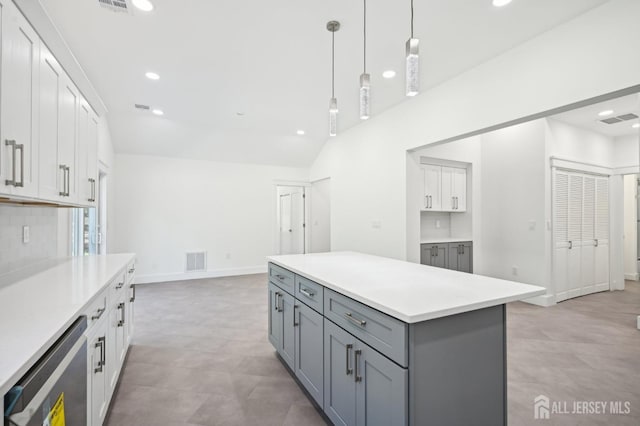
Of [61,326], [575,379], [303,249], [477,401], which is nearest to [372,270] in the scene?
[477,401]

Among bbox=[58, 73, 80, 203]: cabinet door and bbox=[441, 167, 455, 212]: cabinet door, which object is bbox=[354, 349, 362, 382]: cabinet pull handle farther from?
bbox=[441, 167, 455, 212]: cabinet door

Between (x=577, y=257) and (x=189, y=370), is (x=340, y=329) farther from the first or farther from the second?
(x=577, y=257)

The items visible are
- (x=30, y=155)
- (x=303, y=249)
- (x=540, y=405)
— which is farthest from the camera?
(x=303, y=249)

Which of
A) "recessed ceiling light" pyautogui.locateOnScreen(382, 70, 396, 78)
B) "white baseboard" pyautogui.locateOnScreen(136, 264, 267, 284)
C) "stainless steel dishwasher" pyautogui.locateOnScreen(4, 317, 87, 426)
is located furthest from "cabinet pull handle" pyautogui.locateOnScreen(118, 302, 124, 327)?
"white baseboard" pyautogui.locateOnScreen(136, 264, 267, 284)

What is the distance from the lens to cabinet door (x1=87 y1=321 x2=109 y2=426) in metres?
1.51

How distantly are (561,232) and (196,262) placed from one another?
21.0 feet

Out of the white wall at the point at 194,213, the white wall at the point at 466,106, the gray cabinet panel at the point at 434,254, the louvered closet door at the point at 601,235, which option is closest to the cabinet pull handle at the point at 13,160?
the white wall at the point at 466,106

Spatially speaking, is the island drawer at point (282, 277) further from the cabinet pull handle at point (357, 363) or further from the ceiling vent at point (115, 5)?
the ceiling vent at point (115, 5)

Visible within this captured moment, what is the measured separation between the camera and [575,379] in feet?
7.88

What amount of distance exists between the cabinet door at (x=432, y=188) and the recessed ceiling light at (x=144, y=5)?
4.03 meters

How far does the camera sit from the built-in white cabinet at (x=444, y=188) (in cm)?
487

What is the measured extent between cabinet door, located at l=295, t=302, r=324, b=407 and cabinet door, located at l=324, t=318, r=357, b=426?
8 centimetres

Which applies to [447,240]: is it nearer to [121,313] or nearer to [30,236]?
[121,313]

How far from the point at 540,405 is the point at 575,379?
24.6 inches
